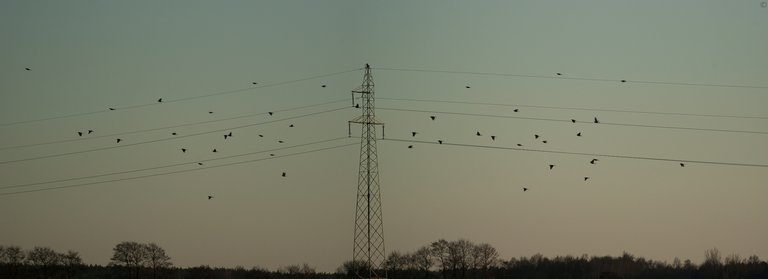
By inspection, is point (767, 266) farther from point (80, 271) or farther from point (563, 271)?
point (80, 271)

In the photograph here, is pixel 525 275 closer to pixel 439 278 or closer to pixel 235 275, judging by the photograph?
pixel 439 278

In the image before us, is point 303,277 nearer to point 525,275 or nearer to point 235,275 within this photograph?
point 235,275

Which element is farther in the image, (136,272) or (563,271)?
(563,271)

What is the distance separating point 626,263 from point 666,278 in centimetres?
1551

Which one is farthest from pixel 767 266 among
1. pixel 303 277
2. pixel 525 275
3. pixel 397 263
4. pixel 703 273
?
pixel 303 277

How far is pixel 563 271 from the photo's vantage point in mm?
191875

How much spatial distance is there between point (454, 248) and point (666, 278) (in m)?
31.4

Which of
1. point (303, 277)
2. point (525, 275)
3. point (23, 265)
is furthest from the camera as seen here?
point (525, 275)

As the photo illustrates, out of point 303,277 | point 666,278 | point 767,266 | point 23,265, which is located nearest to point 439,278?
point 303,277

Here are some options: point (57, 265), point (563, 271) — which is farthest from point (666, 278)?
point (57, 265)

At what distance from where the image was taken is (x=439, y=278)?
563 feet

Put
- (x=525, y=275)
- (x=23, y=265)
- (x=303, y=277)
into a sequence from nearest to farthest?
1. (x=23, y=265)
2. (x=303, y=277)
3. (x=525, y=275)

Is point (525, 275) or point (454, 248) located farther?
point (525, 275)

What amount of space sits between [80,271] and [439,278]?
5566 centimetres
